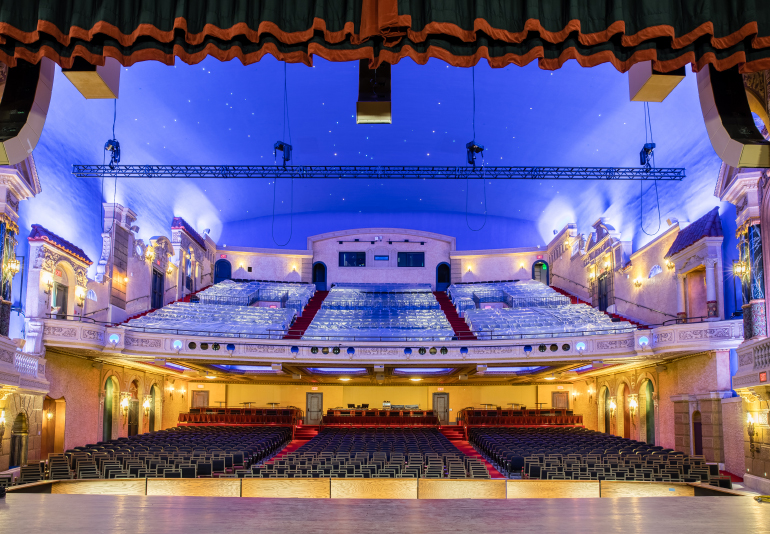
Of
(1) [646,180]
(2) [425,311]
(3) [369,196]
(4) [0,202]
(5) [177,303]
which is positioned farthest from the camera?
(3) [369,196]

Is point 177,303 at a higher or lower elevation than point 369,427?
higher

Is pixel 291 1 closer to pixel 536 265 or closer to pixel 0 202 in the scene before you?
pixel 0 202

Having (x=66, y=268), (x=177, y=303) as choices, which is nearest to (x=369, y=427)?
(x=177, y=303)

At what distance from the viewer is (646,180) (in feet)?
78.9

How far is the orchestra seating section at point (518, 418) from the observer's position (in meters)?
27.0

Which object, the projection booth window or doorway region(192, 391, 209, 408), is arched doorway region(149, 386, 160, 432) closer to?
doorway region(192, 391, 209, 408)

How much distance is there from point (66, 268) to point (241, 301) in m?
14.1

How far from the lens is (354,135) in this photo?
93.9 ft

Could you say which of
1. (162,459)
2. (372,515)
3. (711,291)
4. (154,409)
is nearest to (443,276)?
(154,409)

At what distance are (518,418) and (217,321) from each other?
546 inches

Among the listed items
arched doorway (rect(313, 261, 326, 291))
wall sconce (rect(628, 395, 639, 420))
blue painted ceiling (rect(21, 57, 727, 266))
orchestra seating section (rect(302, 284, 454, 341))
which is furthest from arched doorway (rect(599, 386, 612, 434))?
arched doorway (rect(313, 261, 326, 291))

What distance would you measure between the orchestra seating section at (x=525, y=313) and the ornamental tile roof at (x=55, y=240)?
14.4 metres

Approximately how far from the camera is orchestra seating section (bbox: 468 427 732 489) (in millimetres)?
10984

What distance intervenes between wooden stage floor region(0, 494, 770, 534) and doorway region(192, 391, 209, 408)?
28689 mm
